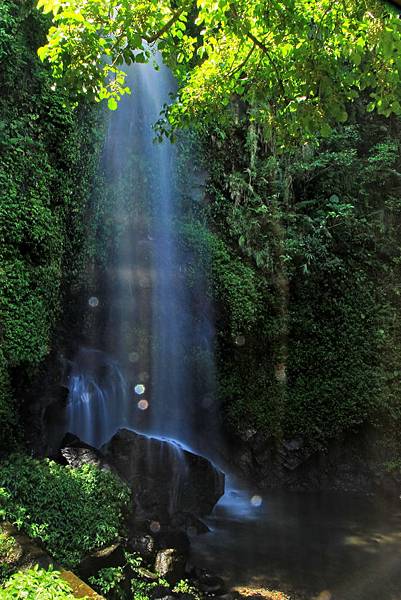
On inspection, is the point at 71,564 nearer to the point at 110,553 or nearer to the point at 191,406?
the point at 110,553

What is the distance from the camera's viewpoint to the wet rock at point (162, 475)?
313 inches

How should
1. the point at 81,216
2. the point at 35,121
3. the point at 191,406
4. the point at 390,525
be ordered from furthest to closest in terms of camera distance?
the point at 191,406, the point at 81,216, the point at 390,525, the point at 35,121

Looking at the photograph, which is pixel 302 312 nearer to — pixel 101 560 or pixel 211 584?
pixel 211 584

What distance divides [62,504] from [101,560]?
79cm

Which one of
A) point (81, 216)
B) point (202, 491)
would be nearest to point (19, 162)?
point (81, 216)

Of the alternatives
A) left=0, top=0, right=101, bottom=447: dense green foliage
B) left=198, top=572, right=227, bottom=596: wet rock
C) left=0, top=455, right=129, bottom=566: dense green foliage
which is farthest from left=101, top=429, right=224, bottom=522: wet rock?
left=0, top=0, right=101, bottom=447: dense green foliage

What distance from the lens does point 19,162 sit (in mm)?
7504

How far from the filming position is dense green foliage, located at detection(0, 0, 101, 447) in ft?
23.2

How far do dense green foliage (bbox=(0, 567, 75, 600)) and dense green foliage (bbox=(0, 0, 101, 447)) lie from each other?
356 cm

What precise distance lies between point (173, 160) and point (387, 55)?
9093 millimetres

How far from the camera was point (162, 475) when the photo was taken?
8320mm

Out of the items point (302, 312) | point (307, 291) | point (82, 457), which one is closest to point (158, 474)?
point (82, 457)

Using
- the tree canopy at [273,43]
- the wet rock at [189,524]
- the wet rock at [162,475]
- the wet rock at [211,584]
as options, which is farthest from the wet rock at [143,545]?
the tree canopy at [273,43]

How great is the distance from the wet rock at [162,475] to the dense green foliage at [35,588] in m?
4.20
